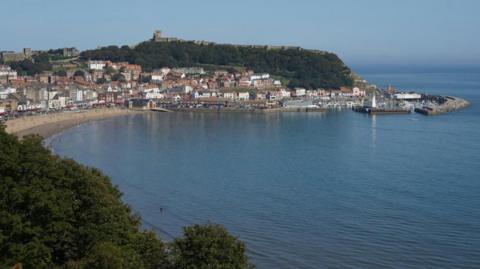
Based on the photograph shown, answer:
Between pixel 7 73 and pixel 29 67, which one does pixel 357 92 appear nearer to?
pixel 29 67

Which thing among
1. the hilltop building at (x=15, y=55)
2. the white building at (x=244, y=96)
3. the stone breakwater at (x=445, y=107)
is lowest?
the stone breakwater at (x=445, y=107)

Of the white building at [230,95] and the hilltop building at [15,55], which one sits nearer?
the white building at [230,95]

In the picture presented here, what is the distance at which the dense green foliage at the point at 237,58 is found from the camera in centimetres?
2934

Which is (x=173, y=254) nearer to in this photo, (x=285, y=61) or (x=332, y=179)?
(x=332, y=179)

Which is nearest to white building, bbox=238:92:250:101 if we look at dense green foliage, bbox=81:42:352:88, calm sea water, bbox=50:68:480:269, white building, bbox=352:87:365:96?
dense green foliage, bbox=81:42:352:88

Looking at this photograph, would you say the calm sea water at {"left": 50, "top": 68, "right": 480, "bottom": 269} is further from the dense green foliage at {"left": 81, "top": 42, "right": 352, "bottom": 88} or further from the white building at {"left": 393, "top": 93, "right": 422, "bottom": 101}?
the dense green foliage at {"left": 81, "top": 42, "right": 352, "bottom": 88}

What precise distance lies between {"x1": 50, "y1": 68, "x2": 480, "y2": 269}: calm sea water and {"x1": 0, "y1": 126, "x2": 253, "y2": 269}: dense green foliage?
1825 millimetres

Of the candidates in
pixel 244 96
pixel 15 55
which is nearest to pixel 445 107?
pixel 244 96

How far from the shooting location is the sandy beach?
1493 cm

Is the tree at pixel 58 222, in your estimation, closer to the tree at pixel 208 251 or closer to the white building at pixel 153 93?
the tree at pixel 208 251

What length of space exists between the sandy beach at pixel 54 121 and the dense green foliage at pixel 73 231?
9154 mm

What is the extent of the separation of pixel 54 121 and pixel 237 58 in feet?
48.3

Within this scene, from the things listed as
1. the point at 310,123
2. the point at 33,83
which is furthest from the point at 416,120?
the point at 33,83

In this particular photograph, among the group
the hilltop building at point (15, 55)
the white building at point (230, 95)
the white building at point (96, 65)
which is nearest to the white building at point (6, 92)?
the white building at point (230, 95)
